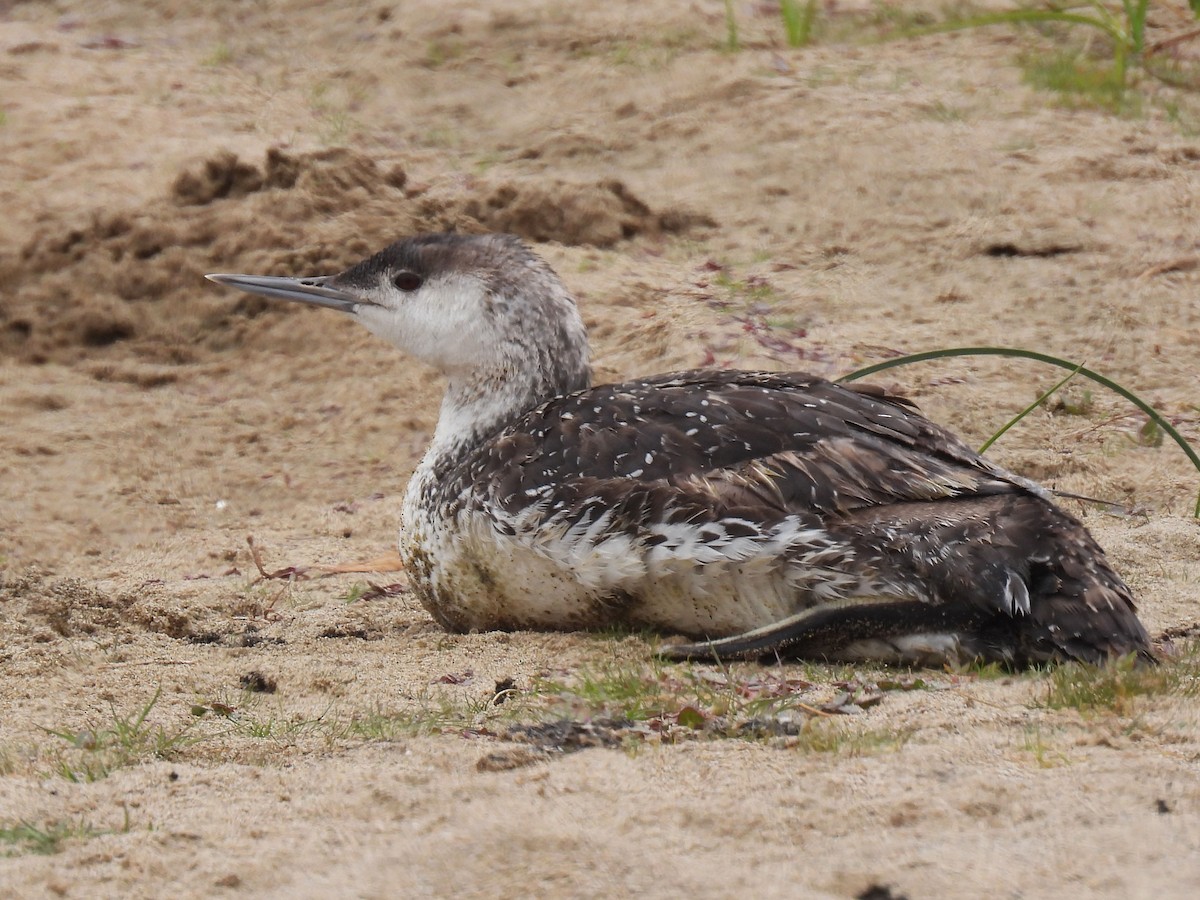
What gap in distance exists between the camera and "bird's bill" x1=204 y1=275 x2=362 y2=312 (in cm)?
585

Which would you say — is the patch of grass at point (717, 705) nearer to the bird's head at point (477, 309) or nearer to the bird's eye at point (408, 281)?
the bird's head at point (477, 309)

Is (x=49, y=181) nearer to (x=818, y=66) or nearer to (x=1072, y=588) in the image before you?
(x=818, y=66)

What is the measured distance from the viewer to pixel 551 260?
26.3 feet

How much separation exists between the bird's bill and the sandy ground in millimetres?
1030

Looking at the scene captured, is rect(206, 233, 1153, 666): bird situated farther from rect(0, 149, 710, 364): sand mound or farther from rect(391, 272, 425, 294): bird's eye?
rect(0, 149, 710, 364): sand mound

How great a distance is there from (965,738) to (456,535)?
1947 millimetres

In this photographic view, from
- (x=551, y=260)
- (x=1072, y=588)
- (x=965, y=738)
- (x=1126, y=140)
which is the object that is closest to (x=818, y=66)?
(x=1126, y=140)

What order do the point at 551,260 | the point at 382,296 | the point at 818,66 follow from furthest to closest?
the point at 818,66 < the point at 551,260 < the point at 382,296

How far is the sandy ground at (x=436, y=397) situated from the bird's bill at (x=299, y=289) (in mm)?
1030

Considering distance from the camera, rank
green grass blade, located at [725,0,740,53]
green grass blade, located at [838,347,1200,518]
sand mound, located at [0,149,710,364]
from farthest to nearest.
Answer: green grass blade, located at [725,0,740,53], sand mound, located at [0,149,710,364], green grass blade, located at [838,347,1200,518]

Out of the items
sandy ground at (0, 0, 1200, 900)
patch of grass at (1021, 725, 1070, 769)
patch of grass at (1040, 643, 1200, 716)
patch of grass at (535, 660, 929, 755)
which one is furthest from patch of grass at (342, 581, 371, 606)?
patch of grass at (1021, 725, 1070, 769)

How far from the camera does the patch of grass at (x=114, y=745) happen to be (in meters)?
3.60

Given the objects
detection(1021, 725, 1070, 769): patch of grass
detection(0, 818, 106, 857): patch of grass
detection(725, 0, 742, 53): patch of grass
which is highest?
detection(725, 0, 742, 53): patch of grass

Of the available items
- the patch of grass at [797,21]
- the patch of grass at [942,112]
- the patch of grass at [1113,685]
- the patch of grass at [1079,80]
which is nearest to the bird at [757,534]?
the patch of grass at [1113,685]
